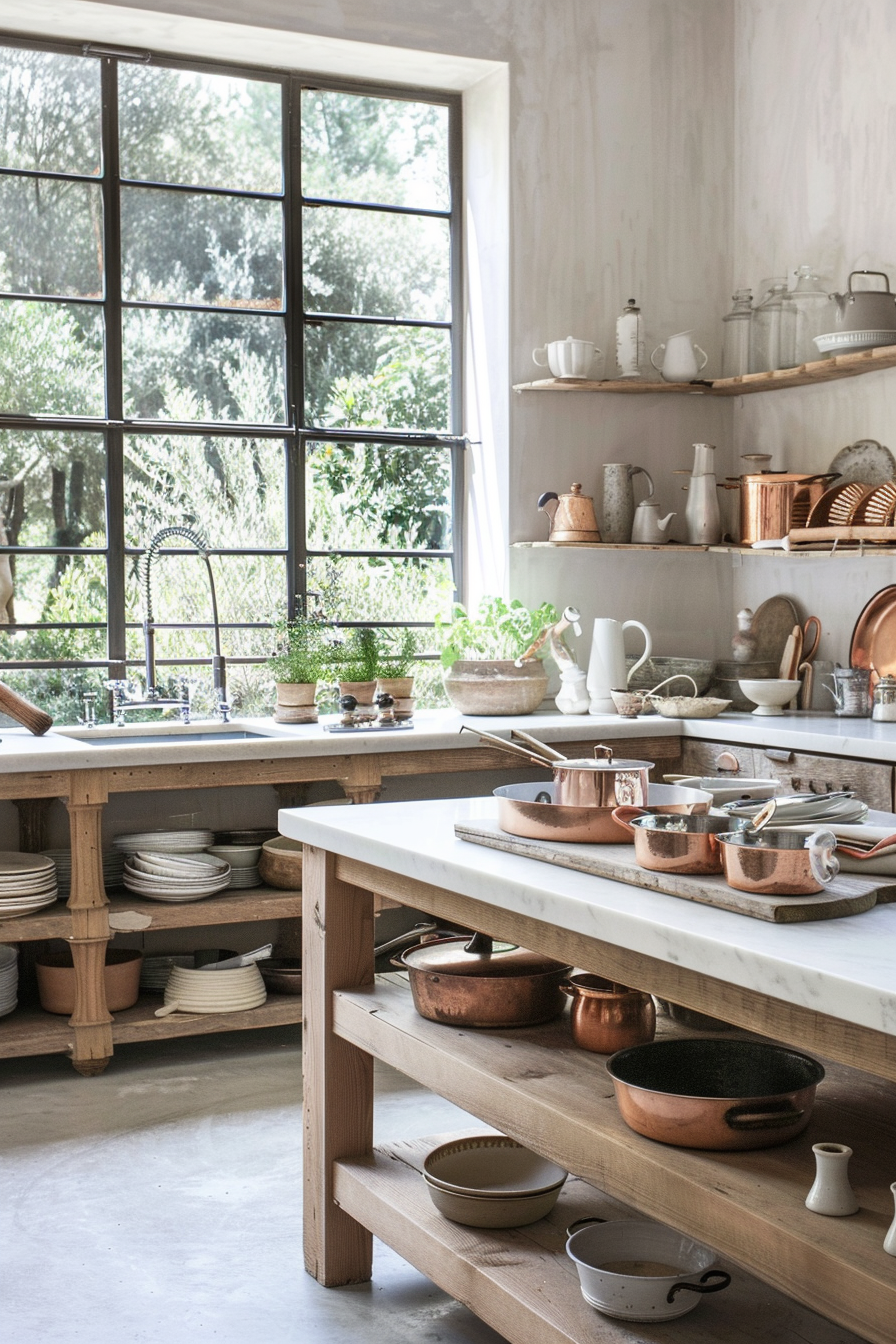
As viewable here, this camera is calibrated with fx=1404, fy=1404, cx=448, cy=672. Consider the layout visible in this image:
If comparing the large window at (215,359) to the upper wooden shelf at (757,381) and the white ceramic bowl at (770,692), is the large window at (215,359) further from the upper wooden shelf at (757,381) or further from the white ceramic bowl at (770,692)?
the white ceramic bowl at (770,692)

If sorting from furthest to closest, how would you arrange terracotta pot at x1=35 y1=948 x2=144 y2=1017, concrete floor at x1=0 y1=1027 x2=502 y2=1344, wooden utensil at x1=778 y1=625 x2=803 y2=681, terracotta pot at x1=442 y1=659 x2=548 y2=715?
wooden utensil at x1=778 y1=625 x2=803 y2=681
terracotta pot at x1=442 y1=659 x2=548 y2=715
terracotta pot at x1=35 y1=948 x2=144 y2=1017
concrete floor at x1=0 y1=1027 x2=502 y2=1344

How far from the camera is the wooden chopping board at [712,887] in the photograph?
5.50ft

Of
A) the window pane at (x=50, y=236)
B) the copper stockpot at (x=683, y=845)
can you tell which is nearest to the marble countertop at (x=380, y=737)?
the window pane at (x=50, y=236)

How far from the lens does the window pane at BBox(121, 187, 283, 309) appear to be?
482 cm

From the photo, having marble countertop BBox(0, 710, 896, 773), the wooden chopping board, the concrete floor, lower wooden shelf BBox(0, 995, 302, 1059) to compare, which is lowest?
the concrete floor

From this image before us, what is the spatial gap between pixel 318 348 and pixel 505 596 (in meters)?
1.13

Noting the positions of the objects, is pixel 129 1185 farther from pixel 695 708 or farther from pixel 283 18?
pixel 283 18

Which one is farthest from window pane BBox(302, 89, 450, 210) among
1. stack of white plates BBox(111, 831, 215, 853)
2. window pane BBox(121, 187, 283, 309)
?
stack of white plates BBox(111, 831, 215, 853)

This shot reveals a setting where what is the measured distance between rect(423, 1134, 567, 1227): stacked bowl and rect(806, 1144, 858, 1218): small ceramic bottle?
2.41ft

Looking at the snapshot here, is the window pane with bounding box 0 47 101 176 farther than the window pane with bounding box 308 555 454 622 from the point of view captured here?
No

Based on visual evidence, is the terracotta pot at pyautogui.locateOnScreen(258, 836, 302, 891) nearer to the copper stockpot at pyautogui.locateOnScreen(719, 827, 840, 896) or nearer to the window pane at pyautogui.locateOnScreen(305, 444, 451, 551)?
the window pane at pyautogui.locateOnScreen(305, 444, 451, 551)

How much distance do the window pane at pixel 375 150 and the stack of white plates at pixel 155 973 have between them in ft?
8.99

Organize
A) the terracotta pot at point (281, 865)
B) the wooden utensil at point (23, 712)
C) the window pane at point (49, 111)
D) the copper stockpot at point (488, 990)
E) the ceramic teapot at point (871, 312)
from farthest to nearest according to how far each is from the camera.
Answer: the window pane at point (49, 111), the ceramic teapot at point (871, 312), the terracotta pot at point (281, 865), the wooden utensil at point (23, 712), the copper stockpot at point (488, 990)

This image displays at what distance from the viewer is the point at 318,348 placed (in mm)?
5098
